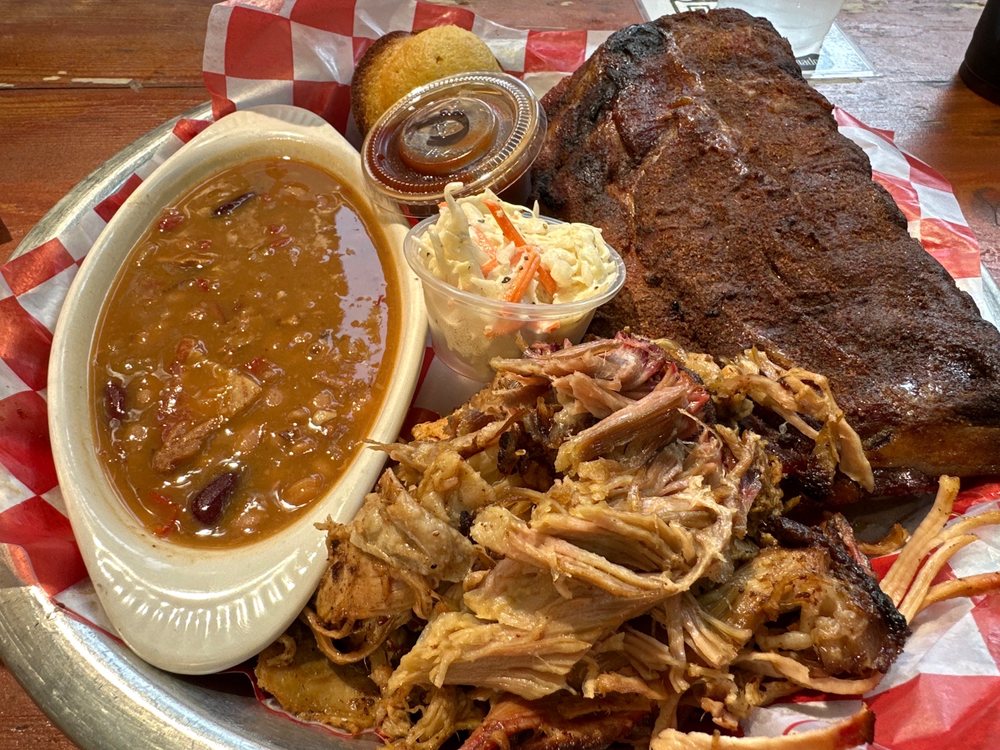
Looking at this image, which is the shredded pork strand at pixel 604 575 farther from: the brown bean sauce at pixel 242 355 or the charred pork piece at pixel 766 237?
the brown bean sauce at pixel 242 355

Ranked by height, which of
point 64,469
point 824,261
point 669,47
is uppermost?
point 669,47

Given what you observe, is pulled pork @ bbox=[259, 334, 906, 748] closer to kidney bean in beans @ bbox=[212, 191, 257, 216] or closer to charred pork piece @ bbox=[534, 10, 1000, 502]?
charred pork piece @ bbox=[534, 10, 1000, 502]

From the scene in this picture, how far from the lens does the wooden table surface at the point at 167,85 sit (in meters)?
3.28

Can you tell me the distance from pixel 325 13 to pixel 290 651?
A: 2.60m

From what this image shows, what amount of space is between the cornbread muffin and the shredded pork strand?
71.9 inches

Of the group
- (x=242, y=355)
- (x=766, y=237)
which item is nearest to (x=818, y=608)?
(x=766, y=237)

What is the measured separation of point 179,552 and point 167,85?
299 cm

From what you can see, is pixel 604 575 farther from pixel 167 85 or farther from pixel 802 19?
pixel 802 19

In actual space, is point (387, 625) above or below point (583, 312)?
below

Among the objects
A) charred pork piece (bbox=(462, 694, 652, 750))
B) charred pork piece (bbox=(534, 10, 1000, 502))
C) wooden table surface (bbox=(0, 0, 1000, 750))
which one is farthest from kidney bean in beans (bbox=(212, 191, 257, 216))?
charred pork piece (bbox=(462, 694, 652, 750))

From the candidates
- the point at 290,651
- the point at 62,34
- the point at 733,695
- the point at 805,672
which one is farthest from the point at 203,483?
the point at 62,34

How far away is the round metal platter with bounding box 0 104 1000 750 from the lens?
5.31ft

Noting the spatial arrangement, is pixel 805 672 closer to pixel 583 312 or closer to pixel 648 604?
pixel 648 604

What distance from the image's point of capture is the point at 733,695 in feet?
4.53
